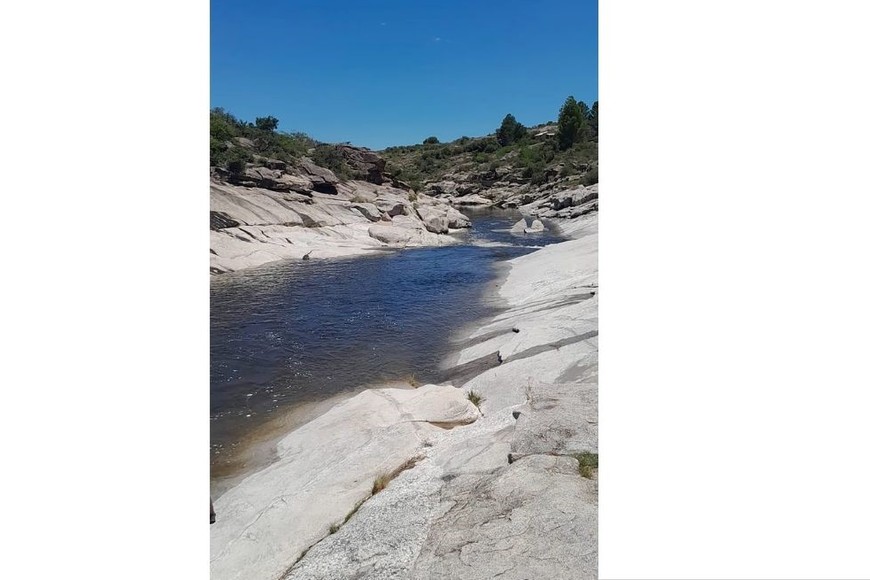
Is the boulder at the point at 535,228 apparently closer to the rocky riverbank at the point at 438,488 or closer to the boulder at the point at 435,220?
the boulder at the point at 435,220

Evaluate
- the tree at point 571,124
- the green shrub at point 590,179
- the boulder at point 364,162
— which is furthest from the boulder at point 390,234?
the tree at point 571,124

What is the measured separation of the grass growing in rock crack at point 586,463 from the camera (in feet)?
10.9

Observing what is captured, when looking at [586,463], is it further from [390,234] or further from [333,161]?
[333,161]

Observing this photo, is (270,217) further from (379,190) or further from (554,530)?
(554,530)

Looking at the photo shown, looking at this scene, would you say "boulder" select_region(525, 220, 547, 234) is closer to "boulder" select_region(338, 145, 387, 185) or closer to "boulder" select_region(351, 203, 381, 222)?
"boulder" select_region(351, 203, 381, 222)

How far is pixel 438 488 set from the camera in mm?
3941

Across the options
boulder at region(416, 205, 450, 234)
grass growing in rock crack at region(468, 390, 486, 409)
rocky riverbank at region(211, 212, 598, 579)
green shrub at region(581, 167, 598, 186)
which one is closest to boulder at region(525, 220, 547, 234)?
boulder at region(416, 205, 450, 234)

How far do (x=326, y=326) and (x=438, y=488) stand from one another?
27.6ft

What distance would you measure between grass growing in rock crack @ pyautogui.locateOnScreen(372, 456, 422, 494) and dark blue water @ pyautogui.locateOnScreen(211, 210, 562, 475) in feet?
8.56

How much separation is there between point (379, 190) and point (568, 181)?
655 inches
